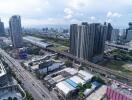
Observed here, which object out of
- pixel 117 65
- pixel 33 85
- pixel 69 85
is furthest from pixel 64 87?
pixel 117 65

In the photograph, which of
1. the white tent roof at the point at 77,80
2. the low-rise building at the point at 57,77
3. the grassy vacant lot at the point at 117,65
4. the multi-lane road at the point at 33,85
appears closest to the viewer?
the multi-lane road at the point at 33,85

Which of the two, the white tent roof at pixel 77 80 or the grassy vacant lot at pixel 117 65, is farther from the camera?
the grassy vacant lot at pixel 117 65

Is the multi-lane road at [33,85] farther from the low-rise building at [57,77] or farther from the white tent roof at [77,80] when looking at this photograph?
the white tent roof at [77,80]

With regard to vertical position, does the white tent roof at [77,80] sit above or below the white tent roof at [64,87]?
above

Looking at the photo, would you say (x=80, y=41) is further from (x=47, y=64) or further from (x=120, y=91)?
(x=120, y=91)

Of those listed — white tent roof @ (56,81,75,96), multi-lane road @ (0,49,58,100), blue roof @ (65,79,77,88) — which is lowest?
multi-lane road @ (0,49,58,100)

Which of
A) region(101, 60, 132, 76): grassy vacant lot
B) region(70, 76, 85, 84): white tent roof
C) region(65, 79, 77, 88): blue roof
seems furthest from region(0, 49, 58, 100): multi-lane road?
region(101, 60, 132, 76): grassy vacant lot

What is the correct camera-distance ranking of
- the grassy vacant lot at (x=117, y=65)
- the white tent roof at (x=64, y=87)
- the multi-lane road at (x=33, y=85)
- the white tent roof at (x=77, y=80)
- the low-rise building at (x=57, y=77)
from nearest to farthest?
the multi-lane road at (x=33, y=85) < the white tent roof at (x=64, y=87) < the white tent roof at (x=77, y=80) < the low-rise building at (x=57, y=77) < the grassy vacant lot at (x=117, y=65)

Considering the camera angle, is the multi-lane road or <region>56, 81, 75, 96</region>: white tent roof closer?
the multi-lane road

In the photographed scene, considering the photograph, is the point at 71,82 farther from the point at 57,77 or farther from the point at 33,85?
the point at 33,85

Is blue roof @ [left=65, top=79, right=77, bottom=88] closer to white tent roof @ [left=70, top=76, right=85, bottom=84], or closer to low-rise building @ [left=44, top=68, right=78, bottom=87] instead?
white tent roof @ [left=70, top=76, right=85, bottom=84]

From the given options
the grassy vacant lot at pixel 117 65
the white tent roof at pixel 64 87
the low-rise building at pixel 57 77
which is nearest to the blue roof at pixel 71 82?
the white tent roof at pixel 64 87

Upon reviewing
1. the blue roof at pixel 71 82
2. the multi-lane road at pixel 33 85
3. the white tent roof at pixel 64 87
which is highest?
the blue roof at pixel 71 82

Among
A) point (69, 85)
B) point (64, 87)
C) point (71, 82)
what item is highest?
point (71, 82)
